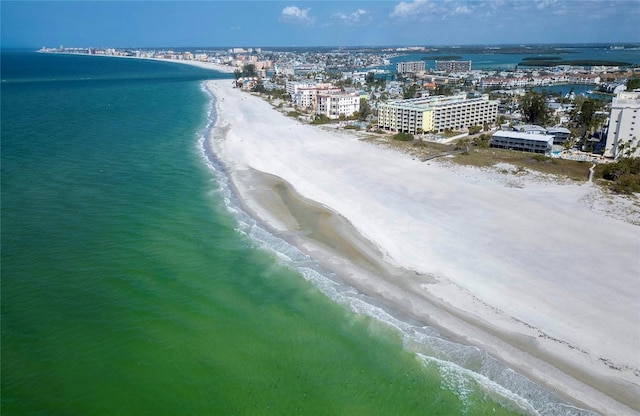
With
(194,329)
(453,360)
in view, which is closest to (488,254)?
(453,360)

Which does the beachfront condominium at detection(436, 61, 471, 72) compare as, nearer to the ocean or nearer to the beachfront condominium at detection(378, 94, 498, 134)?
the beachfront condominium at detection(378, 94, 498, 134)

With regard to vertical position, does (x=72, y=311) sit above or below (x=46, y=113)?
below

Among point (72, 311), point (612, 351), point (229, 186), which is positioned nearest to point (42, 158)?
point (229, 186)

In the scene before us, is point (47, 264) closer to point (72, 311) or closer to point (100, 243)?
point (100, 243)

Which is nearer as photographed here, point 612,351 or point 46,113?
point 612,351

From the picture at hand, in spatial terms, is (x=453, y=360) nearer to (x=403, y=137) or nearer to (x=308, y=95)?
(x=403, y=137)
